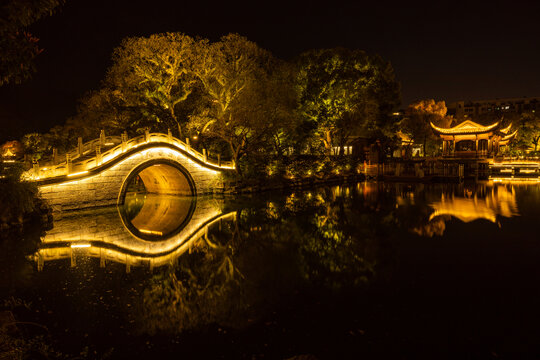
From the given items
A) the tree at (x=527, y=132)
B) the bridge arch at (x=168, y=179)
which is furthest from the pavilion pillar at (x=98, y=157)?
the tree at (x=527, y=132)

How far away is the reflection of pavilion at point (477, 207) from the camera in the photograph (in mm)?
15609

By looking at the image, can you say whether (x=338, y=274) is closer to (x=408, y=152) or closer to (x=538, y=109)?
(x=408, y=152)

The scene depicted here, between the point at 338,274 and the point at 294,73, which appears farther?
the point at 294,73

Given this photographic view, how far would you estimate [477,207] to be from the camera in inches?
704

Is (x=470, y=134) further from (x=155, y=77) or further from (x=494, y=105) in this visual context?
(x=494, y=105)

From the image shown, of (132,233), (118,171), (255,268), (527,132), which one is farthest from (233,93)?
(527,132)

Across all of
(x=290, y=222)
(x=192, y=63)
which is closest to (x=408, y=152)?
(x=192, y=63)

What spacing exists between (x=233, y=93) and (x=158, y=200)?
9.50 metres

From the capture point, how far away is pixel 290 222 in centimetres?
1431

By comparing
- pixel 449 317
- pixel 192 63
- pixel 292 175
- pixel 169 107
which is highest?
pixel 192 63

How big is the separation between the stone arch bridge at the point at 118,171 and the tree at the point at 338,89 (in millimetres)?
11979

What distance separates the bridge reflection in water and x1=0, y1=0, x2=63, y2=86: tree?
224 inches

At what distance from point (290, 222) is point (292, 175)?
1528 centimetres

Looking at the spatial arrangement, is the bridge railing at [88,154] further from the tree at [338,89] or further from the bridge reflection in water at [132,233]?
the tree at [338,89]
